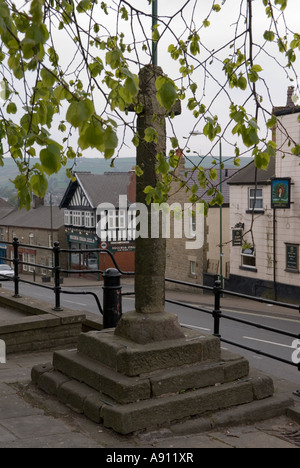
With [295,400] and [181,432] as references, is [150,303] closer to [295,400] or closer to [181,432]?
[181,432]

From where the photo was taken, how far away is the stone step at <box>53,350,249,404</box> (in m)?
4.56

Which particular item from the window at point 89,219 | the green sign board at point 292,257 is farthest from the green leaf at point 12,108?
the window at point 89,219

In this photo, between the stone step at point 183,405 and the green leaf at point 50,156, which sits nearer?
the green leaf at point 50,156

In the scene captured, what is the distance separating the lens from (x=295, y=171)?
1149 inches

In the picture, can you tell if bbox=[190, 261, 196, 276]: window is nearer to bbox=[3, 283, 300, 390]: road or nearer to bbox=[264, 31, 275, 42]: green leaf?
bbox=[3, 283, 300, 390]: road

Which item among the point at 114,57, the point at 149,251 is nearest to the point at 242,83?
the point at 114,57

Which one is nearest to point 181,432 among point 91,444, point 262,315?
point 91,444

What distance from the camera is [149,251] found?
5270 mm

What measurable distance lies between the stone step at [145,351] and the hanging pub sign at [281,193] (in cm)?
2513

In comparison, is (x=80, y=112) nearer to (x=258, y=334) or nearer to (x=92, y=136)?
(x=92, y=136)

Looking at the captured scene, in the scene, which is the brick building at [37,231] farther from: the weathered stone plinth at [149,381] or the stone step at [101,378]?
the weathered stone plinth at [149,381]

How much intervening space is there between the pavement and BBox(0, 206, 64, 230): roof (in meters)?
49.9

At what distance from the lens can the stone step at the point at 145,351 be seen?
477 cm

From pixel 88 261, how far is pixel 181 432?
156ft
